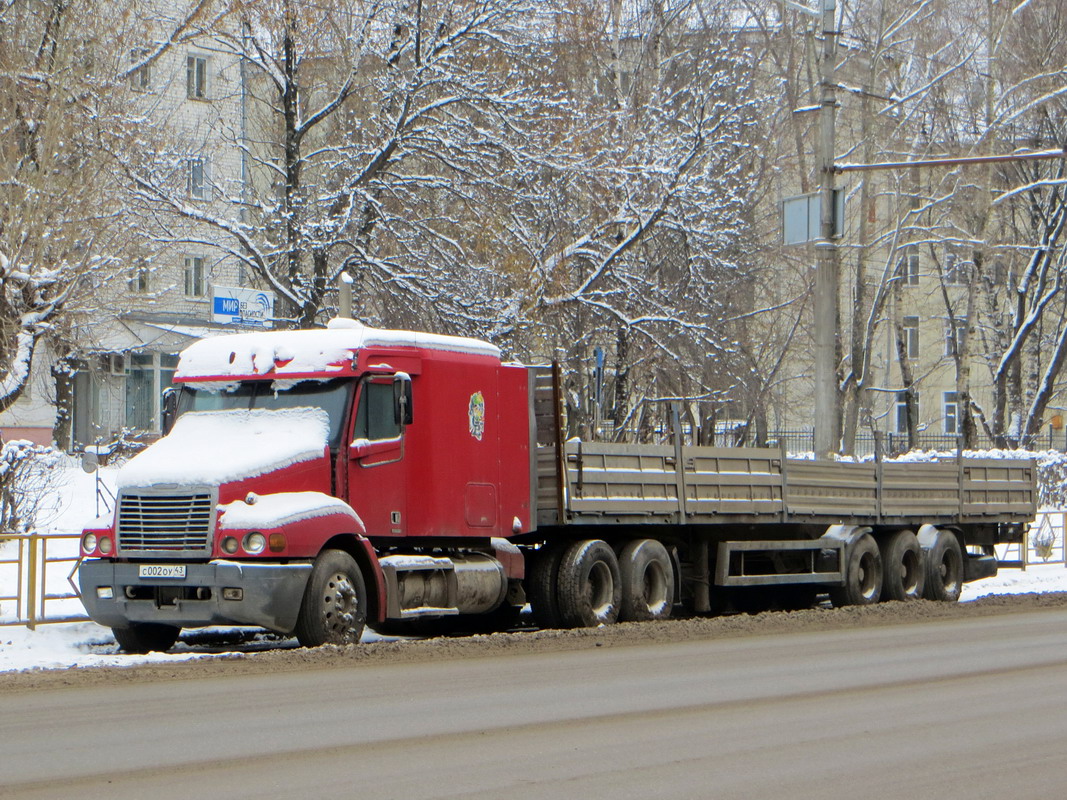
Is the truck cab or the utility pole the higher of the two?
the utility pole

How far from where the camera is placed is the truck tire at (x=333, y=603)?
46.9 ft

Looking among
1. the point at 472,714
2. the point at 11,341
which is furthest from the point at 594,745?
the point at 11,341

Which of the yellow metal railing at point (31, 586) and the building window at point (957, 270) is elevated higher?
the building window at point (957, 270)

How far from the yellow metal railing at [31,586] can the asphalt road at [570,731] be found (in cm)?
448

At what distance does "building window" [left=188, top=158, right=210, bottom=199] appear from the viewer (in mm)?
24844

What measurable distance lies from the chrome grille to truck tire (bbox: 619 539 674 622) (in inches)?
214

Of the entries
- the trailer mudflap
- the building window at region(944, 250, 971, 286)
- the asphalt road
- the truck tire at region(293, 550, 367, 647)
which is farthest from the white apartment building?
the building window at region(944, 250, 971, 286)

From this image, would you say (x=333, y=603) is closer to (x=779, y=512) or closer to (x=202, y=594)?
(x=202, y=594)

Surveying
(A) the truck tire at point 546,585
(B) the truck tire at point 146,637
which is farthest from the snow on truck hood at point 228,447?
(A) the truck tire at point 546,585

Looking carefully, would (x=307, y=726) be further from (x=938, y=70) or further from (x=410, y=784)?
(x=938, y=70)

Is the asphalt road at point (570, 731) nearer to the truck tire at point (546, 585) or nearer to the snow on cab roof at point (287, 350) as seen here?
the truck tire at point (546, 585)

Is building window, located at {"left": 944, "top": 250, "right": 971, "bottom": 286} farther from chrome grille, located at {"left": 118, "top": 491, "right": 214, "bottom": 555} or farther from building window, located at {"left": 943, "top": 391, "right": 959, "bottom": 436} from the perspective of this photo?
chrome grille, located at {"left": 118, "top": 491, "right": 214, "bottom": 555}

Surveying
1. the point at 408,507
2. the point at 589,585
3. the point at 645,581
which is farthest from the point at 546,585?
Answer: the point at 408,507

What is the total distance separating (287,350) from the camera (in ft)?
51.0
